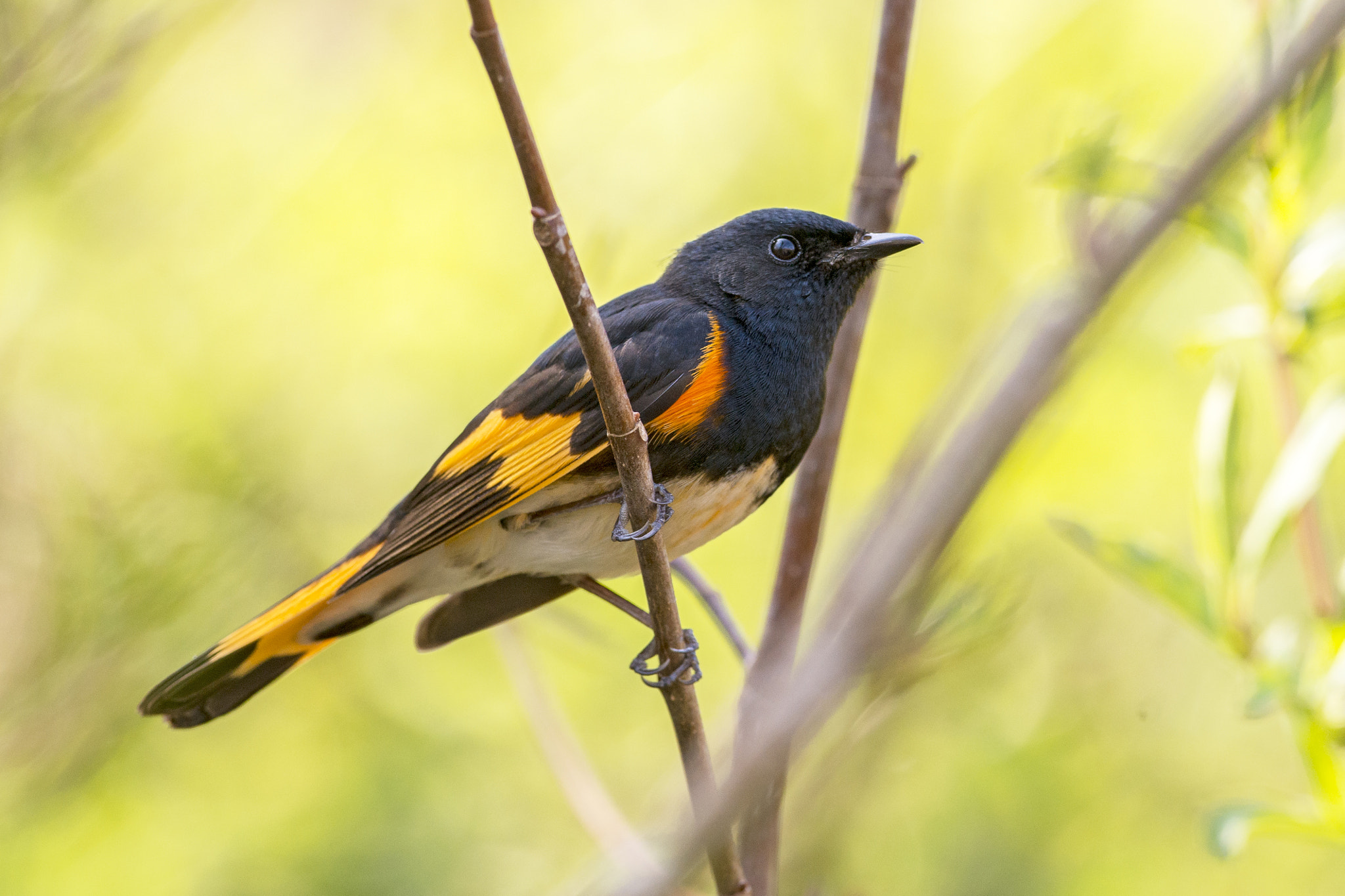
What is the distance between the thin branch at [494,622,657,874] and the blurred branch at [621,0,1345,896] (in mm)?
1186

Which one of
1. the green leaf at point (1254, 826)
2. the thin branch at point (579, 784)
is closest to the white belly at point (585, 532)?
the thin branch at point (579, 784)

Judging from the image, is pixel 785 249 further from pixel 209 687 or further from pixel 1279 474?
pixel 209 687

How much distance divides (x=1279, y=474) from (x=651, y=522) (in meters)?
0.98

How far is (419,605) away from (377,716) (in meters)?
0.47

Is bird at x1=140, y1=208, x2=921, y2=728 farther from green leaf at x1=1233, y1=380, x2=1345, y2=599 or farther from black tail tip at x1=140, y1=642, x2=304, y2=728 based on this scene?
green leaf at x1=1233, y1=380, x2=1345, y2=599

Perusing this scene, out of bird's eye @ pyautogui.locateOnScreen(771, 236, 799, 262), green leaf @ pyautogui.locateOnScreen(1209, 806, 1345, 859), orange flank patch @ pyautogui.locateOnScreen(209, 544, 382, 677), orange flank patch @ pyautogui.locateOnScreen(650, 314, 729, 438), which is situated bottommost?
green leaf @ pyautogui.locateOnScreen(1209, 806, 1345, 859)

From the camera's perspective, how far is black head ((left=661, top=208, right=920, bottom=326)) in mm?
2621

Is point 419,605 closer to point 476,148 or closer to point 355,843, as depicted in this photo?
point 355,843

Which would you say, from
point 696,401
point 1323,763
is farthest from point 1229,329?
point 696,401

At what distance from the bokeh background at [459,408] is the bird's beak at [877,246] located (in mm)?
427

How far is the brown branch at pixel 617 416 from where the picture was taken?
122 centimetres

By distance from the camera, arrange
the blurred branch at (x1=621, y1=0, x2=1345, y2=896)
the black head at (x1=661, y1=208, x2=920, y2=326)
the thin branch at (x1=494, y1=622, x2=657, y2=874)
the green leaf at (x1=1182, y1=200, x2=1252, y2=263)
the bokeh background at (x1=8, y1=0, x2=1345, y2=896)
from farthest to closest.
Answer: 1. the bokeh background at (x1=8, y1=0, x2=1345, y2=896)
2. the black head at (x1=661, y1=208, x2=920, y2=326)
3. the thin branch at (x1=494, y1=622, x2=657, y2=874)
4. the green leaf at (x1=1182, y1=200, x2=1252, y2=263)
5. the blurred branch at (x1=621, y1=0, x2=1345, y2=896)

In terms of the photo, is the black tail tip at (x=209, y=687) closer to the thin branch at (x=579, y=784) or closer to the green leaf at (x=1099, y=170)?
the thin branch at (x=579, y=784)

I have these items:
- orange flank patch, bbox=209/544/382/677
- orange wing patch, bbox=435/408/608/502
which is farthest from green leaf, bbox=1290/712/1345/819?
orange flank patch, bbox=209/544/382/677
